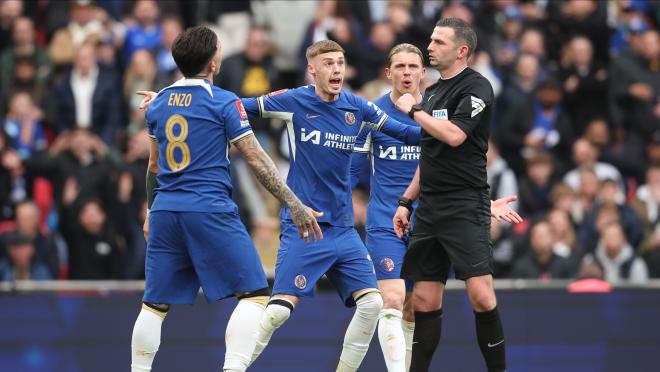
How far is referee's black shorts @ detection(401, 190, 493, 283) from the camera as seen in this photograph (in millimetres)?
9633

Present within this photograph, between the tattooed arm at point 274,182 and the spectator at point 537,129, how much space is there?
8250mm

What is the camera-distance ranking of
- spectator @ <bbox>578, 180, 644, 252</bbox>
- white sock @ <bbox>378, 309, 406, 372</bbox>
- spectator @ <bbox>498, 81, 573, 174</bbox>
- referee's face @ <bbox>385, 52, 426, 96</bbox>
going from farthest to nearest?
1. spectator @ <bbox>498, 81, 573, 174</bbox>
2. spectator @ <bbox>578, 180, 644, 252</bbox>
3. referee's face @ <bbox>385, 52, 426, 96</bbox>
4. white sock @ <bbox>378, 309, 406, 372</bbox>

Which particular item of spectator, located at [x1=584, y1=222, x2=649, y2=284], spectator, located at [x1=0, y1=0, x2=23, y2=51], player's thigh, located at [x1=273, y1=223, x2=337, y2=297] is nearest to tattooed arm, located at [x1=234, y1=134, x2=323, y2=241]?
player's thigh, located at [x1=273, y1=223, x2=337, y2=297]

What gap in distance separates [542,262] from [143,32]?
6.27m

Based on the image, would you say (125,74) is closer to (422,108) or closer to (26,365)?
(26,365)

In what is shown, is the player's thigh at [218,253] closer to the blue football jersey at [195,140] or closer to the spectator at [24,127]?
the blue football jersey at [195,140]

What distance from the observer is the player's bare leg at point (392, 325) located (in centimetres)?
1045

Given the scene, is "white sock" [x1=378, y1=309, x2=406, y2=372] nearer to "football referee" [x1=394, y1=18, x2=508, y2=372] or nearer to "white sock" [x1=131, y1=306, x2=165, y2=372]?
"football referee" [x1=394, y1=18, x2=508, y2=372]

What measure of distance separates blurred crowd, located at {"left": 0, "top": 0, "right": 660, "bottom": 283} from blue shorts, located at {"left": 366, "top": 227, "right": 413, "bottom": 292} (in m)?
3.39

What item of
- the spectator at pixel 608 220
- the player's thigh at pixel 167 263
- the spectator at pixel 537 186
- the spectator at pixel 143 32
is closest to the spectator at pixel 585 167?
the spectator at pixel 537 186

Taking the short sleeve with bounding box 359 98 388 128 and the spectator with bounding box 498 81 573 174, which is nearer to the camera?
the short sleeve with bounding box 359 98 388 128

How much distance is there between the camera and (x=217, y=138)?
360 inches

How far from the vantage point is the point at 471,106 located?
31.4ft

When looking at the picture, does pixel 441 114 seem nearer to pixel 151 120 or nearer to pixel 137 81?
pixel 151 120
